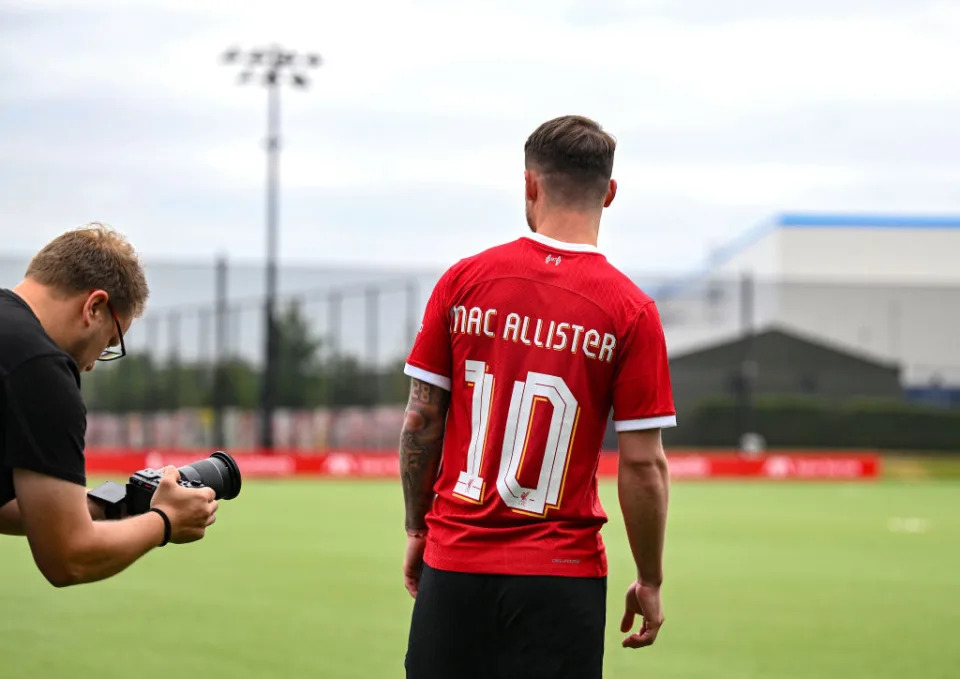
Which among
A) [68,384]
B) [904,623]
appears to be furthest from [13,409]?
[904,623]

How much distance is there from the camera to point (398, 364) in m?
34.8

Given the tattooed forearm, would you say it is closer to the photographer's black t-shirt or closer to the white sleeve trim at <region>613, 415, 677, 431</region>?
the white sleeve trim at <region>613, 415, 677, 431</region>

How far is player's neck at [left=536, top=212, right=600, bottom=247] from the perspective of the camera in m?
3.76

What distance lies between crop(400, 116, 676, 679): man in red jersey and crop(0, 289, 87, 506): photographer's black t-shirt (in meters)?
1.07

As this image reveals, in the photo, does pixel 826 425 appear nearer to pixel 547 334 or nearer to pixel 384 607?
pixel 384 607

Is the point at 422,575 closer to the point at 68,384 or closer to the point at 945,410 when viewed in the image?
the point at 68,384

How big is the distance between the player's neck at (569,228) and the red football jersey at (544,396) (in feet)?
0.11

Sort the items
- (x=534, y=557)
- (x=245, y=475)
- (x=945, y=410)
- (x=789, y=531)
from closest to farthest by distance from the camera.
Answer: (x=534, y=557)
(x=789, y=531)
(x=245, y=475)
(x=945, y=410)

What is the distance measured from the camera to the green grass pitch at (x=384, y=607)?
7.35m

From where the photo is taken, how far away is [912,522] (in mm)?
17656

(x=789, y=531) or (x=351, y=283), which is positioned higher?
(x=351, y=283)

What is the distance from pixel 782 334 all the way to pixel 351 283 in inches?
473

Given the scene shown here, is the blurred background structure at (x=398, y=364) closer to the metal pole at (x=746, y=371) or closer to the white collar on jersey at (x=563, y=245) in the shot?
the metal pole at (x=746, y=371)

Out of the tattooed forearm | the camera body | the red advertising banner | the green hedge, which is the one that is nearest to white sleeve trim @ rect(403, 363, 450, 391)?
the tattooed forearm
